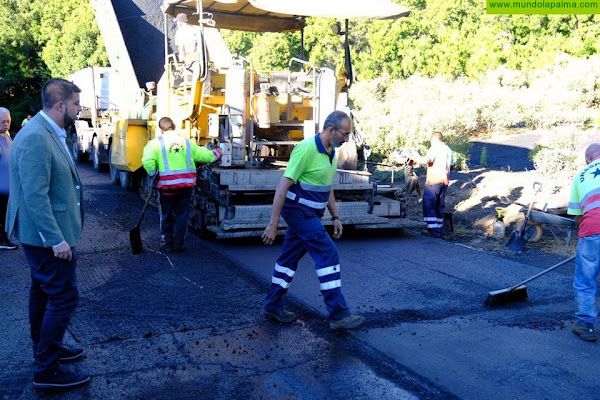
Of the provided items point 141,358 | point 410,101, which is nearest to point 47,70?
point 410,101

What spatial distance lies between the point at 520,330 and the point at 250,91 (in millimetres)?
4989

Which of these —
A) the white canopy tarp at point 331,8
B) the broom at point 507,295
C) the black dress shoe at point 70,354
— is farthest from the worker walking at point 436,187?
the black dress shoe at point 70,354

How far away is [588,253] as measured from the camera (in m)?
4.85

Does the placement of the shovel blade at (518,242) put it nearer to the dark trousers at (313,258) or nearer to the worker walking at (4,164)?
the dark trousers at (313,258)

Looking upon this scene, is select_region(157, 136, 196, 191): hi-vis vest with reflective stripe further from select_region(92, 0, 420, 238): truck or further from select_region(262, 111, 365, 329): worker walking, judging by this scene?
select_region(262, 111, 365, 329): worker walking

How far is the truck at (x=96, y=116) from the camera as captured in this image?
15.5m

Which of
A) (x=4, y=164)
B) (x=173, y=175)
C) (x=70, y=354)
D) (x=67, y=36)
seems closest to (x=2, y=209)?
(x=4, y=164)

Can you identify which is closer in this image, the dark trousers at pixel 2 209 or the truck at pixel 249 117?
the dark trousers at pixel 2 209

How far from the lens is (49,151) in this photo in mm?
3557

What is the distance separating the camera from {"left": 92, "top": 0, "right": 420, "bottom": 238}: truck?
8.04 metres

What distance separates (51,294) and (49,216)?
495 millimetres

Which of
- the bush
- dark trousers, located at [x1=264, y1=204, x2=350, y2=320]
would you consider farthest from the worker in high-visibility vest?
the bush

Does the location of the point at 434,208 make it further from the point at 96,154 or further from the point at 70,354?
the point at 96,154

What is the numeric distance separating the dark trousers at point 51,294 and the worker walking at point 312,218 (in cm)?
156
